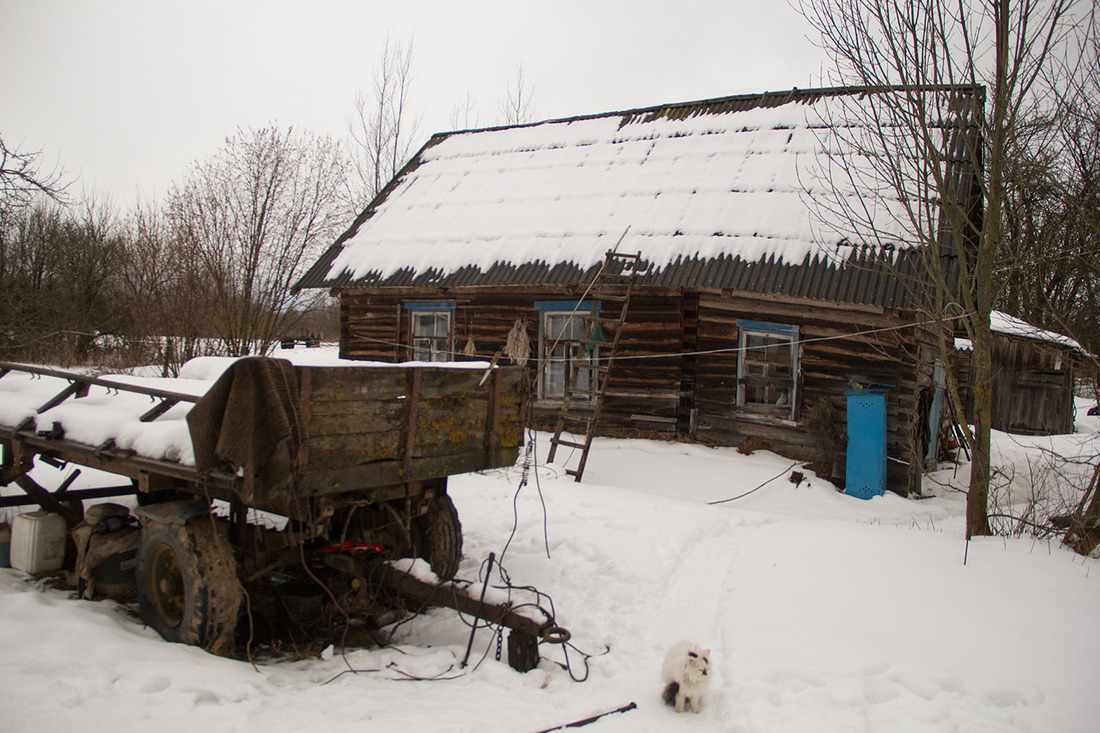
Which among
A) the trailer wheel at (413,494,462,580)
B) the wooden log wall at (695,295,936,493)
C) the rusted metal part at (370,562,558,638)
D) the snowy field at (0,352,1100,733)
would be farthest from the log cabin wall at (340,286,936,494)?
the rusted metal part at (370,562,558,638)

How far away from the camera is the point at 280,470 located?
326 centimetres

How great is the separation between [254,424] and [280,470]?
255 millimetres

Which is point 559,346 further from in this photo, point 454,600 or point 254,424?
point 254,424

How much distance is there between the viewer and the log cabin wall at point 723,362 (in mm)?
9047

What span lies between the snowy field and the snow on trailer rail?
1.04ft

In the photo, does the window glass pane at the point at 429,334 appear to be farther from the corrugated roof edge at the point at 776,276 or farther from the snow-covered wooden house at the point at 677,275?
the corrugated roof edge at the point at 776,276

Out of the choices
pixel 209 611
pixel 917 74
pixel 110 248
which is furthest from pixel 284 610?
pixel 110 248

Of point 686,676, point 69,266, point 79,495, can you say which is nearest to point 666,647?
point 686,676

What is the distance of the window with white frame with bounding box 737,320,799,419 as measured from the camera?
9.78 m

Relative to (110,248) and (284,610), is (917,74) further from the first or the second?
(110,248)

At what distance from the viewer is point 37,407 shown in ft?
15.0

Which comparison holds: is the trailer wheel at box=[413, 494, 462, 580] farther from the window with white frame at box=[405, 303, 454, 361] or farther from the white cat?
the window with white frame at box=[405, 303, 454, 361]

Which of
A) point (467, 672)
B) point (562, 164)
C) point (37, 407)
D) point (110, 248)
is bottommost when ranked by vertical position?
point (467, 672)

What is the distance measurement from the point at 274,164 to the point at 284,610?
14362mm
